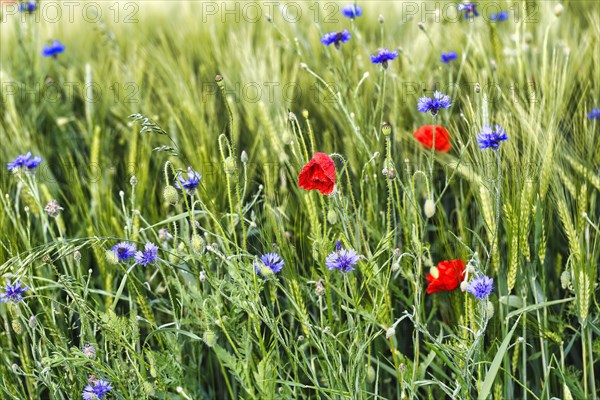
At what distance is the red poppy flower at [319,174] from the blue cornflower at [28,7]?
1.13 metres

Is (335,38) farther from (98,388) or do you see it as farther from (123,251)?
(98,388)

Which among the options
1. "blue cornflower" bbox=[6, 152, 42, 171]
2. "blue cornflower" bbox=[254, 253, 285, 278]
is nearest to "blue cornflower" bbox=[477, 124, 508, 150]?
"blue cornflower" bbox=[254, 253, 285, 278]

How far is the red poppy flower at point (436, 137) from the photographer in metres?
1.28

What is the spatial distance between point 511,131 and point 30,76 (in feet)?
3.95

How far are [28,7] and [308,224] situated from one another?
0.97 meters

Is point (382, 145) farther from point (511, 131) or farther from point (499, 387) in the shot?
point (499, 387)

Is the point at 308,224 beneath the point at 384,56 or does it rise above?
beneath

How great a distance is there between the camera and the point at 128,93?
1.66m

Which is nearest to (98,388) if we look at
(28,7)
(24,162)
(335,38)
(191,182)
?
(191,182)

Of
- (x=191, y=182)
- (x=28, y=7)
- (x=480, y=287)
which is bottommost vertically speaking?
(x=480, y=287)

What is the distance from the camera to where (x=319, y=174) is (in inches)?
38.5

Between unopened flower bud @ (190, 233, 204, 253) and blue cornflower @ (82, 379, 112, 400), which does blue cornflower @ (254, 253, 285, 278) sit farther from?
blue cornflower @ (82, 379, 112, 400)

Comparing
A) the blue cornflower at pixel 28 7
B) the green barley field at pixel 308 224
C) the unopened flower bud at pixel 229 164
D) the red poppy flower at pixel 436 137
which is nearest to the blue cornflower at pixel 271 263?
the green barley field at pixel 308 224

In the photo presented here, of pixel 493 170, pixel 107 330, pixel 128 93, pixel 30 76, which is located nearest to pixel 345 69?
pixel 493 170
